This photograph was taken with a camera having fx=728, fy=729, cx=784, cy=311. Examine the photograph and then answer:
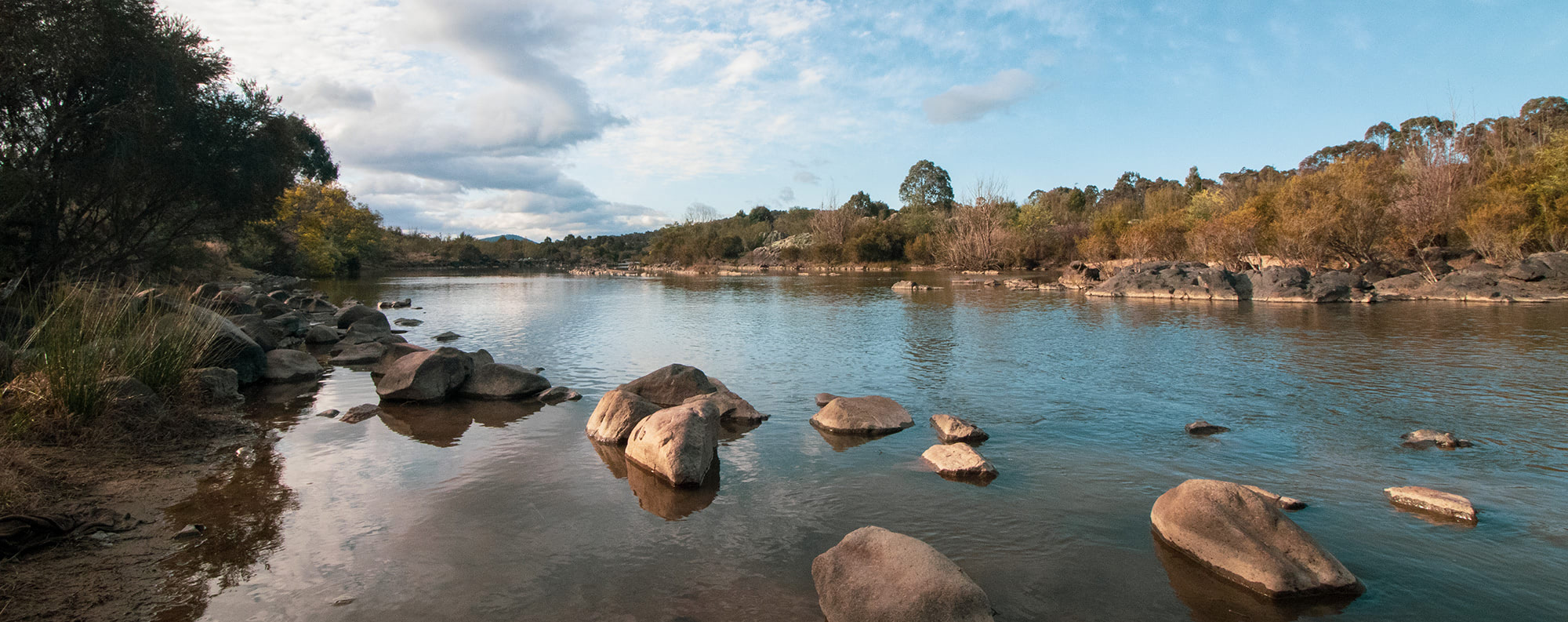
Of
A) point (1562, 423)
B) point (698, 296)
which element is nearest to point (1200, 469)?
point (1562, 423)

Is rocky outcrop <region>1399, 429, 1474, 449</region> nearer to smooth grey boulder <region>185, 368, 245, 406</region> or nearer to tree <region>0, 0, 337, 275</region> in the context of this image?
smooth grey boulder <region>185, 368, 245, 406</region>

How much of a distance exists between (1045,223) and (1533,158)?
156 feet

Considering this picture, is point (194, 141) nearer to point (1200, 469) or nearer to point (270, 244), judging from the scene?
point (270, 244)

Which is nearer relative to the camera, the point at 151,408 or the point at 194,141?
the point at 151,408

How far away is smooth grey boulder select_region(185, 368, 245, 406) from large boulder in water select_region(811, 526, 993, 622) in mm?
11009

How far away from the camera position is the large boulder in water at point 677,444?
8625mm

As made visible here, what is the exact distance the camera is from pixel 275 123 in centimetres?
1944

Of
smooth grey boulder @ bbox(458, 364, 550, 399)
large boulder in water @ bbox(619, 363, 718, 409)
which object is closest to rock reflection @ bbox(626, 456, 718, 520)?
large boulder in water @ bbox(619, 363, 718, 409)

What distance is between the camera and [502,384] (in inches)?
543

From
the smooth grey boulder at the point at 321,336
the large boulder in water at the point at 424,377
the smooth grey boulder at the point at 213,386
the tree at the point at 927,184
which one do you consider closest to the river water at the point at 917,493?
the smooth grey boulder at the point at 213,386

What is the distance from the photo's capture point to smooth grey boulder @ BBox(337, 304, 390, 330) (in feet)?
→ 75.9

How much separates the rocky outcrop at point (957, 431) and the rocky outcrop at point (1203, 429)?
3.08 meters

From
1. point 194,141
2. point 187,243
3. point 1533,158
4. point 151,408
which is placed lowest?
point 151,408

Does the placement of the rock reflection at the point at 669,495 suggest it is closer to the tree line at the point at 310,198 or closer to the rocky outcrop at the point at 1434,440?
the rocky outcrop at the point at 1434,440
